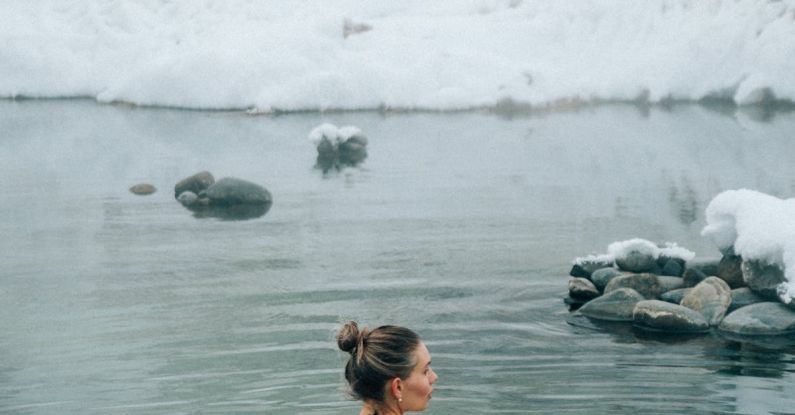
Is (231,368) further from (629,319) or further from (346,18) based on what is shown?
(346,18)

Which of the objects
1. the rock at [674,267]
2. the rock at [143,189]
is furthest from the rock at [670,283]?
the rock at [143,189]

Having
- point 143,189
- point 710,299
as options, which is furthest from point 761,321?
point 143,189

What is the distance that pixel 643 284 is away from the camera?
1141 cm

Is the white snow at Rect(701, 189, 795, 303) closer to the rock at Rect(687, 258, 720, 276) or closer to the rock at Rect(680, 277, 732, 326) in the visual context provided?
the rock at Rect(687, 258, 720, 276)

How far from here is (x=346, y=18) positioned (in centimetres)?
4231

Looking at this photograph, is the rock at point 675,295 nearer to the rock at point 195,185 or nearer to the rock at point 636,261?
the rock at point 636,261

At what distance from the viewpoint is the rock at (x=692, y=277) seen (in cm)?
1154

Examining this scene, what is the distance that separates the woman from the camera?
4.64 meters

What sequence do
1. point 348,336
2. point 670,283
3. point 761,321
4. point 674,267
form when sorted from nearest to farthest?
point 348,336, point 761,321, point 670,283, point 674,267

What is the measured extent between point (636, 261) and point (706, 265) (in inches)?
24.6

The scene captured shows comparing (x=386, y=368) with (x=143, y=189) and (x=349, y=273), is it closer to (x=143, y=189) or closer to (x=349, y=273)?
(x=349, y=273)

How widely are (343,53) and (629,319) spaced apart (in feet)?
95.2

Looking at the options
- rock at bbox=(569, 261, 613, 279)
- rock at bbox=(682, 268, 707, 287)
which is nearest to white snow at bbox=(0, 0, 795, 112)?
rock at bbox=(569, 261, 613, 279)

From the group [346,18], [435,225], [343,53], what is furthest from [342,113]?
[435,225]
